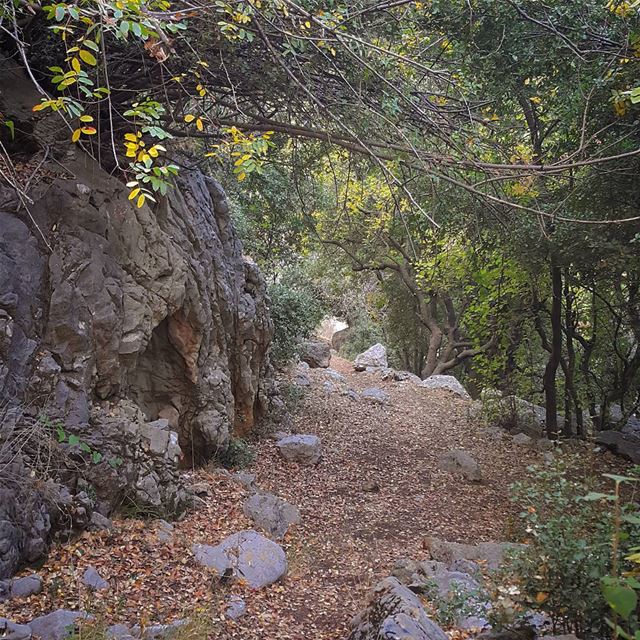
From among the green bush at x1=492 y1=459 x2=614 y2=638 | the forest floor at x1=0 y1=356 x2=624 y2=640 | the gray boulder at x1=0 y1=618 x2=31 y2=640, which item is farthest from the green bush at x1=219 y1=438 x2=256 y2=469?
the green bush at x1=492 y1=459 x2=614 y2=638

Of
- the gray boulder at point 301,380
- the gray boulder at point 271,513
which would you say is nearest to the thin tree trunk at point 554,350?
the gray boulder at point 301,380

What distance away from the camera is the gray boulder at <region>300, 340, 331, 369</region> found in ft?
47.0

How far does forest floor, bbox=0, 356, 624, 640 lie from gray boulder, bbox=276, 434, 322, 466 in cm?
13

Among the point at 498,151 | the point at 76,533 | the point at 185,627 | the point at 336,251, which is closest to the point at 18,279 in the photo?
the point at 76,533

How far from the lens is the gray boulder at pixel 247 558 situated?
14.0ft

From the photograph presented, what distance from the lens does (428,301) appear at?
51.0 feet

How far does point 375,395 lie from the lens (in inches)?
466

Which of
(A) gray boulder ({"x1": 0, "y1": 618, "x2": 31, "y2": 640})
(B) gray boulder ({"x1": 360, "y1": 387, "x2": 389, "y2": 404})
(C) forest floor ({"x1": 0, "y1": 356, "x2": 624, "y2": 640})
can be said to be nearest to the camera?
(A) gray boulder ({"x1": 0, "y1": 618, "x2": 31, "y2": 640})

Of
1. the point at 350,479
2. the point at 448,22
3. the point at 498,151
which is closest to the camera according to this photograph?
the point at 498,151

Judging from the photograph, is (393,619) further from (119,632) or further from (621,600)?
(621,600)

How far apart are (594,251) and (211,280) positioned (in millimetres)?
4618

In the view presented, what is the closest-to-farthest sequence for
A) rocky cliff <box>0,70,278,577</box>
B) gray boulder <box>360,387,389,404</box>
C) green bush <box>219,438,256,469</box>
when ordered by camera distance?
rocky cliff <box>0,70,278,577</box> < green bush <box>219,438,256,469</box> < gray boulder <box>360,387,389,404</box>

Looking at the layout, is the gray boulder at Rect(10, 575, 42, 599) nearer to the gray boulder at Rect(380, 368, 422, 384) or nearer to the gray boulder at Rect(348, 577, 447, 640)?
the gray boulder at Rect(348, 577, 447, 640)

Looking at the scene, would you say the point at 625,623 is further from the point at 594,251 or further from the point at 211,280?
the point at 211,280
